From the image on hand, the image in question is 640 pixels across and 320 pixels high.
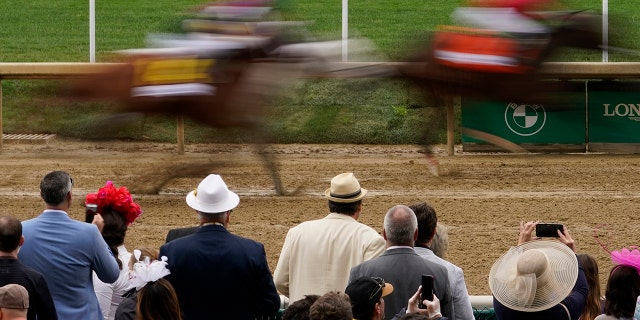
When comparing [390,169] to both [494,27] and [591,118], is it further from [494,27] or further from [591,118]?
[494,27]

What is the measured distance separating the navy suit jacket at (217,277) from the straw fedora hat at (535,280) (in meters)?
0.89

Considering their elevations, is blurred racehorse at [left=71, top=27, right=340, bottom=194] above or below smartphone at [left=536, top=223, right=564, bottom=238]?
above

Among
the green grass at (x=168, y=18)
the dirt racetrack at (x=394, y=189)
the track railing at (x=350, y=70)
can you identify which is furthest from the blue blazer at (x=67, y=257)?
the green grass at (x=168, y=18)

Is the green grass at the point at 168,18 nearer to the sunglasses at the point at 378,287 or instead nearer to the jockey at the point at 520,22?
the sunglasses at the point at 378,287

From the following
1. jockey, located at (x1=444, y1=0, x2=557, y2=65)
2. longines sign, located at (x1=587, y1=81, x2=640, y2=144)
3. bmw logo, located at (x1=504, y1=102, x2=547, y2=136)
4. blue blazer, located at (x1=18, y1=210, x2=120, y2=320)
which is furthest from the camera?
bmw logo, located at (x1=504, y1=102, x2=547, y2=136)

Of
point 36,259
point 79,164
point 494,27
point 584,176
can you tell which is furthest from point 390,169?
point 494,27

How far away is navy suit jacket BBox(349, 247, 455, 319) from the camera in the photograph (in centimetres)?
428

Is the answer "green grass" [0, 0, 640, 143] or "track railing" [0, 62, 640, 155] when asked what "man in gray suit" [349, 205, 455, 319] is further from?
"green grass" [0, 0, 640, 143]

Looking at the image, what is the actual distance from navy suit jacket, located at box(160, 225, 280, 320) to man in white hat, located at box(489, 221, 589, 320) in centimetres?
88

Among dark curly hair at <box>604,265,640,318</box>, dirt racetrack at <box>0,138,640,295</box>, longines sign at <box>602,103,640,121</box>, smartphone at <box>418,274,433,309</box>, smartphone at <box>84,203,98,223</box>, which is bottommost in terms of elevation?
dirt racetrack at <box>0,138,640,295</box>

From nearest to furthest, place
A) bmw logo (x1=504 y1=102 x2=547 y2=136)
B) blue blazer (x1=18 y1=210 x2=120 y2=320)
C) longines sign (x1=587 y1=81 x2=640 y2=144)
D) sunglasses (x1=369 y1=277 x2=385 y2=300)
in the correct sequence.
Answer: sunglasses (x1=369 y1=277 x2=385 y2=300) < blue blazer (x1=18 y1=210 x2=120 y2=320) < longines sign (x1=587 y1=81 x2=640 y2=144) < bmw logo (x1=504 y1=102 x2=547 y2=136)

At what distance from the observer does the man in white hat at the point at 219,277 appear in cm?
439

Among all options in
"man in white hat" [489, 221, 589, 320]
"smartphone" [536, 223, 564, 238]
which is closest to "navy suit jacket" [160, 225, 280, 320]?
"man in white hat" [489, 221, 589, 320]

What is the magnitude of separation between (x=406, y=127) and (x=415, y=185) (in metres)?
2.45
